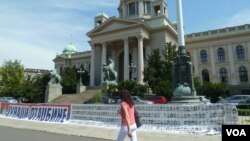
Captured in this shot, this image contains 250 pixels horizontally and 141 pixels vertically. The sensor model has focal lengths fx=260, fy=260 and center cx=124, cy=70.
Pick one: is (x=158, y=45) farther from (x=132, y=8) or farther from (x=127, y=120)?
(x=127, y=120)

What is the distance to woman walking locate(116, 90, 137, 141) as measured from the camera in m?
Result: 5.91

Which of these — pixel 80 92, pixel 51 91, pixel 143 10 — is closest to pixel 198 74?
pixel 143 10

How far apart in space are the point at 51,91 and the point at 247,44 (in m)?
38.1

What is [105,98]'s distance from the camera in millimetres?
28797

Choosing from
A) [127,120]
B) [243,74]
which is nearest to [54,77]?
[127,120]

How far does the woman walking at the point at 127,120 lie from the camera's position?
5.91 metres

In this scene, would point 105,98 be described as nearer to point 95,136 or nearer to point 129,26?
point 95,136

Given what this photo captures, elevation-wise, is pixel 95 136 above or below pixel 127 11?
below

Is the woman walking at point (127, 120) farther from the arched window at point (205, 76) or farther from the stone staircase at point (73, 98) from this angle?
the arched window at point (205, 76)

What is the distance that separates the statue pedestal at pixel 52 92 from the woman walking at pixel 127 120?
1336 inches

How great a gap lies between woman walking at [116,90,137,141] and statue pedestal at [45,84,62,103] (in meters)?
33.9

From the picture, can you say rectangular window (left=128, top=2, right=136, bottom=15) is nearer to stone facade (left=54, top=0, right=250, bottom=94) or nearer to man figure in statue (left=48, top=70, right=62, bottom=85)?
stone facade (left=54, top=0, right=250, bottom=94)

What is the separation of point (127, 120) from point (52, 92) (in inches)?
1371

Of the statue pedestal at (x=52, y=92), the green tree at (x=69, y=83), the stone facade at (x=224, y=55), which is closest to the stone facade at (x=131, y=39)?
the green tree at (x=69, y=83)
